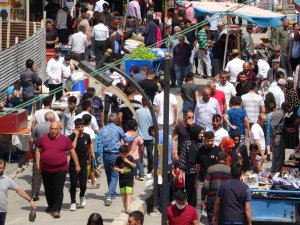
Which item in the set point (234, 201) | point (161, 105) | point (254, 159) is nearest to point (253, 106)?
point (161, 105)

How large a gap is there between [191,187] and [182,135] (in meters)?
1.20

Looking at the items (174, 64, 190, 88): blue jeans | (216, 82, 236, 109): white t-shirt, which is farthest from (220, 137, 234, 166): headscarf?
(174, 64, 190, 88): blue jeans

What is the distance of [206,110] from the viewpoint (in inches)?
852

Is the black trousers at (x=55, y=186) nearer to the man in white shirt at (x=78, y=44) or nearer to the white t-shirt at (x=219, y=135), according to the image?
the white t-shirt at (x=219, y=135)

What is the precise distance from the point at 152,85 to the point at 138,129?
2.85 meters

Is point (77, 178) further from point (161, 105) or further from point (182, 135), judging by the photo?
point (161, 105)

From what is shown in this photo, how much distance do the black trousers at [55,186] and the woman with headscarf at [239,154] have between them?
274cm

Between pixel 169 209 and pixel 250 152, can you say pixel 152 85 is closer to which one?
pixel 250 152

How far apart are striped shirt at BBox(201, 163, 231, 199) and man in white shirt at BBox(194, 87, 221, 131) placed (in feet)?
13.8

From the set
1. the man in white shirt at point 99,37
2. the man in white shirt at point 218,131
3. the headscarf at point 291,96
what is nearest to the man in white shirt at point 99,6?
the man in white shirt at point 99,37

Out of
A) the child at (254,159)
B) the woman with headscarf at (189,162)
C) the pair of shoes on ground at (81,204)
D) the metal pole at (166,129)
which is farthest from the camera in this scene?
the child at (254,159)

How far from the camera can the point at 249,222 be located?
1617cm

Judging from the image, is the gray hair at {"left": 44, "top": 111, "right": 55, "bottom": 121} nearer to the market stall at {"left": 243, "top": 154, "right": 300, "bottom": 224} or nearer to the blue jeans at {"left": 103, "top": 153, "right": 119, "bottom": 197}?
the blue jeans at {"left": 103, "top": 153, "right": 119, "bottom": 197}

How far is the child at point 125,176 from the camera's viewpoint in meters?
18.2
